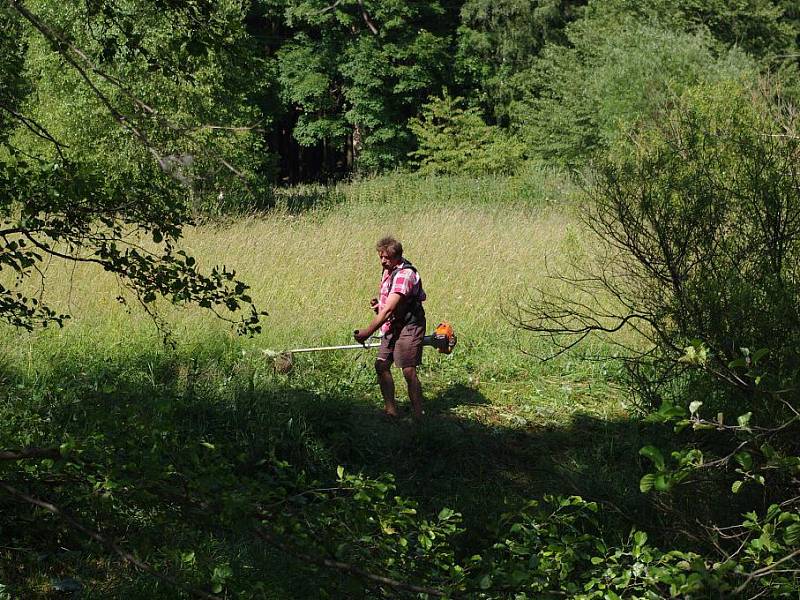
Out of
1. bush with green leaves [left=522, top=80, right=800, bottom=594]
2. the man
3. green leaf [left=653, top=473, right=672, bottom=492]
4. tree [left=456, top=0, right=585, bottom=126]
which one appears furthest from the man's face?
tree [left=456, top=0, right=585, bottom=126]

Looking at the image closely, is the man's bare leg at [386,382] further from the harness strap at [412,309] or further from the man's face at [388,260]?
the man's face at [388,260]

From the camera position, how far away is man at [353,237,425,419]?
7293 mm

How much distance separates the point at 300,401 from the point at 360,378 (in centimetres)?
144

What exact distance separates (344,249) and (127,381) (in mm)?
5111

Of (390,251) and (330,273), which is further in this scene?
(330,273)

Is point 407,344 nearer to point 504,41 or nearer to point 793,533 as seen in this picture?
point 793,533

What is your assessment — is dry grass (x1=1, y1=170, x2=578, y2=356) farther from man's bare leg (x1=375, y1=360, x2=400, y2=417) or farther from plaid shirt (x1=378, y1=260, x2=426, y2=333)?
plaid shirt (x1=378, y1=260, x2=426, y2=333)

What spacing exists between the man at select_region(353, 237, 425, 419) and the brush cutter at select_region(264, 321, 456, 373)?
24cm

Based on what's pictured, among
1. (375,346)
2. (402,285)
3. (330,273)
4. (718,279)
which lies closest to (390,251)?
(402,285)

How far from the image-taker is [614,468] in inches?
276

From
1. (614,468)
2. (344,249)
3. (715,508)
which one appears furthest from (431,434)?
(344,249)

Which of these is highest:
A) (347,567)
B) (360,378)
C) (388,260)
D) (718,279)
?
(718,279)

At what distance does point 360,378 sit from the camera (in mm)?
8812

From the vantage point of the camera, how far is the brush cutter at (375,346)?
25.8 ft
